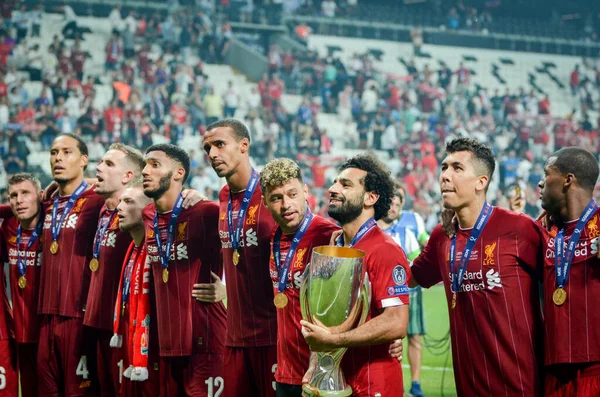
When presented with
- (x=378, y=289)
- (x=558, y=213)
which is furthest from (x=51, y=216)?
(x=558, y=213)

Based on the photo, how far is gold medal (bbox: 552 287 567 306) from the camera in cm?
416

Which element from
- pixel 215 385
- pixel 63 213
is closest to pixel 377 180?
pixel 215 385

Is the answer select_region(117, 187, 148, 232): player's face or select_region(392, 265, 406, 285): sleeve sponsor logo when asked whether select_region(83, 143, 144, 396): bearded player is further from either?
select_region(392, 265, 406, 285): sleeve sponsor logo

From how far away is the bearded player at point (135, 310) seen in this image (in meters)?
5.77

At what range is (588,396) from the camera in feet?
13.4

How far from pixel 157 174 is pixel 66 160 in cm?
128

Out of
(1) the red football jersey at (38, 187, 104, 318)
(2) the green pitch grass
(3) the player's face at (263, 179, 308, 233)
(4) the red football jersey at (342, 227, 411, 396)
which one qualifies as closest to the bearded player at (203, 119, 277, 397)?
(3) the player's face at (263, 179, 308, 233)

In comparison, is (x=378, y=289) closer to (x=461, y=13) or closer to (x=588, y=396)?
(x=588, y=396)

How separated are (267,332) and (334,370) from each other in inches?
51.7

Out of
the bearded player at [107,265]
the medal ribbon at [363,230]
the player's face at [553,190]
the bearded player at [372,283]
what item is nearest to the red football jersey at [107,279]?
the bearded player at [107,265]

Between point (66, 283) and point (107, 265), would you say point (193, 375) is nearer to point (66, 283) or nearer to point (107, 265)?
point (107, 265)

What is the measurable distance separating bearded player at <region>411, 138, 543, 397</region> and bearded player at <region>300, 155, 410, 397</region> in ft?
1.09

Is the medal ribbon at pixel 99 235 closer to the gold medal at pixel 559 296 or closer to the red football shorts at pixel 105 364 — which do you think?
the red football shorts at pixel 105 364

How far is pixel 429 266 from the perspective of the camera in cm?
477
